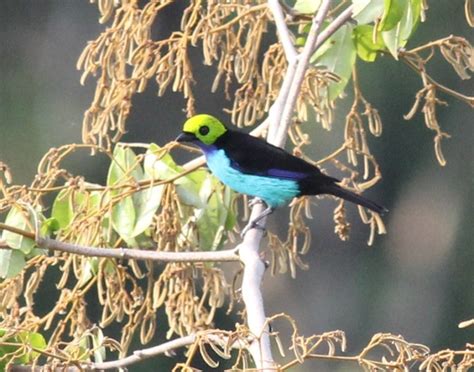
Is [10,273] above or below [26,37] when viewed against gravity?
below

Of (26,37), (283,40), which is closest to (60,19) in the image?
(26,37)

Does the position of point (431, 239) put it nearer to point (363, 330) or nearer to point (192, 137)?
point (363, 330)

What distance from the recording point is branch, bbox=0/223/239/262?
1.87m

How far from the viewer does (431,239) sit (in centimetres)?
941

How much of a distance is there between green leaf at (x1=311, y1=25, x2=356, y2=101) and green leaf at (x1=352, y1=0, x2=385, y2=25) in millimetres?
263

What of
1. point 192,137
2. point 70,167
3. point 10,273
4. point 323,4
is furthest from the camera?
point 70,167

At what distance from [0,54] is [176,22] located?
4.53 feet

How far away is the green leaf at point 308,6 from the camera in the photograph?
246cm

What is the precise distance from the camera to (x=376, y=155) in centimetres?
905

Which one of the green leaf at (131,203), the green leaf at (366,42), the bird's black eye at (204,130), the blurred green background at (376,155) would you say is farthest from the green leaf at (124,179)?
the blurred green background at (376,155)

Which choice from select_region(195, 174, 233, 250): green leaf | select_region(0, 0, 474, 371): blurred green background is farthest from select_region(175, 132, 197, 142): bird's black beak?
select_region(0, 0, 474, 371): blurred green background

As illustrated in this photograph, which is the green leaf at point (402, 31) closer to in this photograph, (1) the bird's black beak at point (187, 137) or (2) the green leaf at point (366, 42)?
(2) the green leaf at point (366, 42)

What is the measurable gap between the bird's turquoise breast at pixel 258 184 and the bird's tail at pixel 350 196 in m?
0.07

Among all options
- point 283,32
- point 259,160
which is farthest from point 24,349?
point 259,160
